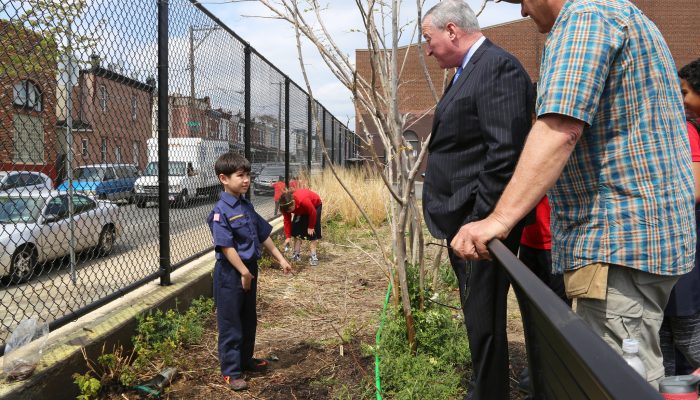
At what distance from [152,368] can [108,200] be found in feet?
7.63

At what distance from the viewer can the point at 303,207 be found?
7.38m

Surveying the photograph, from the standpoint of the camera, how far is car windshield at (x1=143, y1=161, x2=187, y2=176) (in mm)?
4507

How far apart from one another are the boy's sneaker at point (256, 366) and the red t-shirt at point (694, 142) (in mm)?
2791

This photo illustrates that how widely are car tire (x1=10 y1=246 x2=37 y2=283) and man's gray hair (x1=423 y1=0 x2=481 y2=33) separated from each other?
3024 millimetres

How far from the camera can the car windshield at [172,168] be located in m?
4.51

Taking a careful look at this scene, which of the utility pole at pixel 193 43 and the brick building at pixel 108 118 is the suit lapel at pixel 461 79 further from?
the utility pole at pixel 193 43

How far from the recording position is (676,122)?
1.71 meters

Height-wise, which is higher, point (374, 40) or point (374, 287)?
point (374, 40)

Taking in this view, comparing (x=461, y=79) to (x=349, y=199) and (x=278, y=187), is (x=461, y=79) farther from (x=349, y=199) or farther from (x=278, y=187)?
(x=349, y=199)

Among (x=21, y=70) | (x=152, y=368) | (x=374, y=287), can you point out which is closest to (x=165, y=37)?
(x=21, y=70)

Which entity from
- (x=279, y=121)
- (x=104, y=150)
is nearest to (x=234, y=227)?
(x=104, y=150)

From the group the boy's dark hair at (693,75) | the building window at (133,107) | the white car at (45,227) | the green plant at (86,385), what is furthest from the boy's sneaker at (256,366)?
the boy's dark hair at (693,75)

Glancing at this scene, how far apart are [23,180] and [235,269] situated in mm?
1642

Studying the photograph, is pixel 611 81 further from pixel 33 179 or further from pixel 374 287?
pixel 374 287
